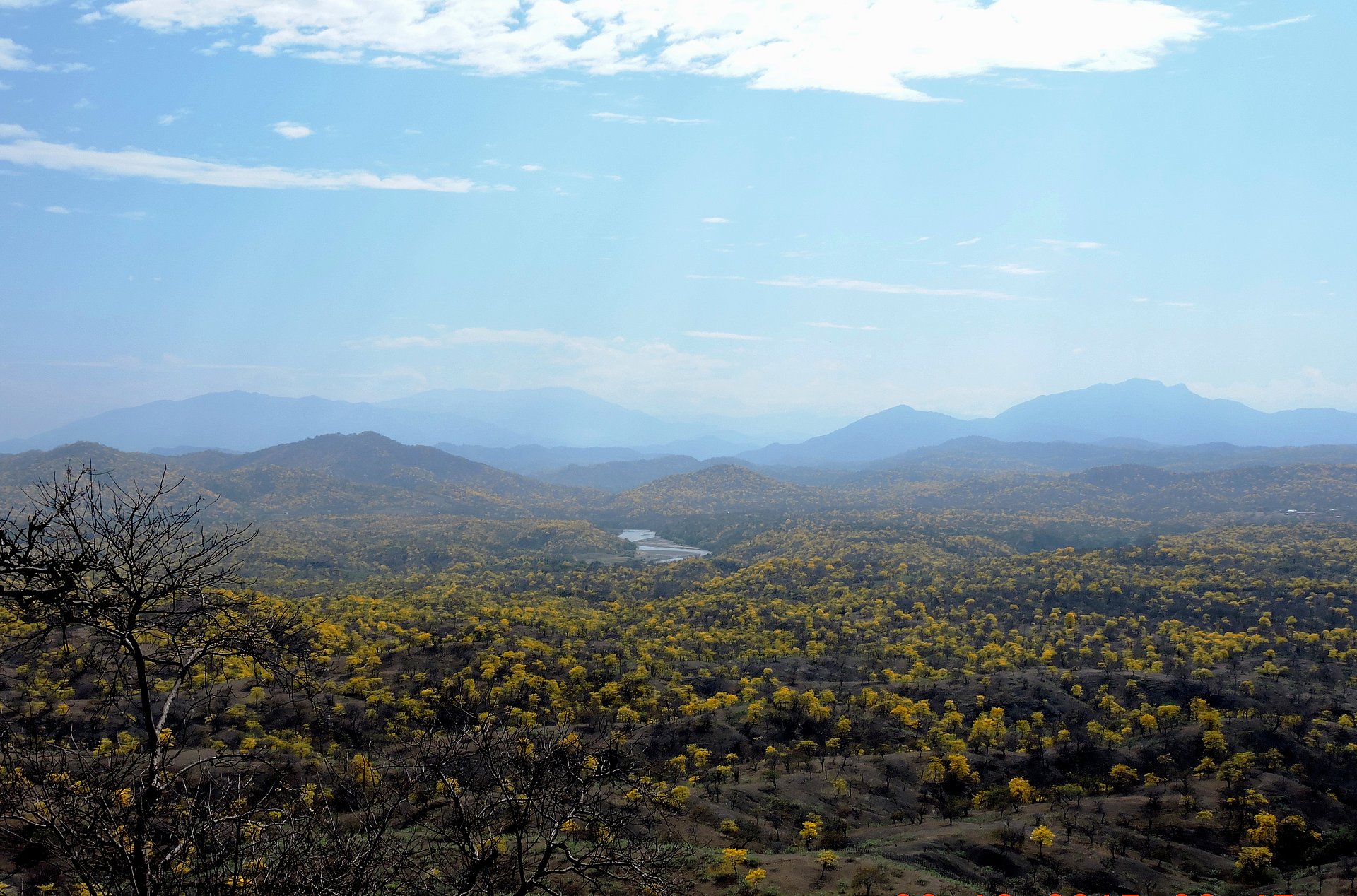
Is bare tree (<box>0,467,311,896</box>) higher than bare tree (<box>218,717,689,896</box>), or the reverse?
bare tree (<box>0,467,311,896</box>)

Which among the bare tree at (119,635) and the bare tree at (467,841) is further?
the bare tree at (467,841)

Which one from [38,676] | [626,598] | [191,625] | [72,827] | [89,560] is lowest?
[626,598]

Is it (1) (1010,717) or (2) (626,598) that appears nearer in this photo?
Result: (1) (1010,717)

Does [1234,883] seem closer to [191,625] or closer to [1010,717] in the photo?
[1010,717]

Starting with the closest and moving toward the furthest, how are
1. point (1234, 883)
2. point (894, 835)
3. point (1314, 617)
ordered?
point (1234, 883) < point (894, 835) < point (1314, 617)

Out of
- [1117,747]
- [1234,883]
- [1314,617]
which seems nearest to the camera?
[1234,883]

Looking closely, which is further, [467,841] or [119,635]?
[467,841]

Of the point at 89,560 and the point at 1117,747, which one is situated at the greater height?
the point at 89,560

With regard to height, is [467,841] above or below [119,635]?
below

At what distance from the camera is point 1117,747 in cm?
4409

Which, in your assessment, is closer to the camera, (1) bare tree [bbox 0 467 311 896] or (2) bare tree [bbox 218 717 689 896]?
(1) bare tree [bbox 0 467 311 896]

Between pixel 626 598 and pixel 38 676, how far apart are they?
225ft

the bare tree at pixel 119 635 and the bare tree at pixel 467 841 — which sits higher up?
the bare tree at pixel 119 635

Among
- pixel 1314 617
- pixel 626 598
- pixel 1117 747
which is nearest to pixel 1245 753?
pixel 1117 747
